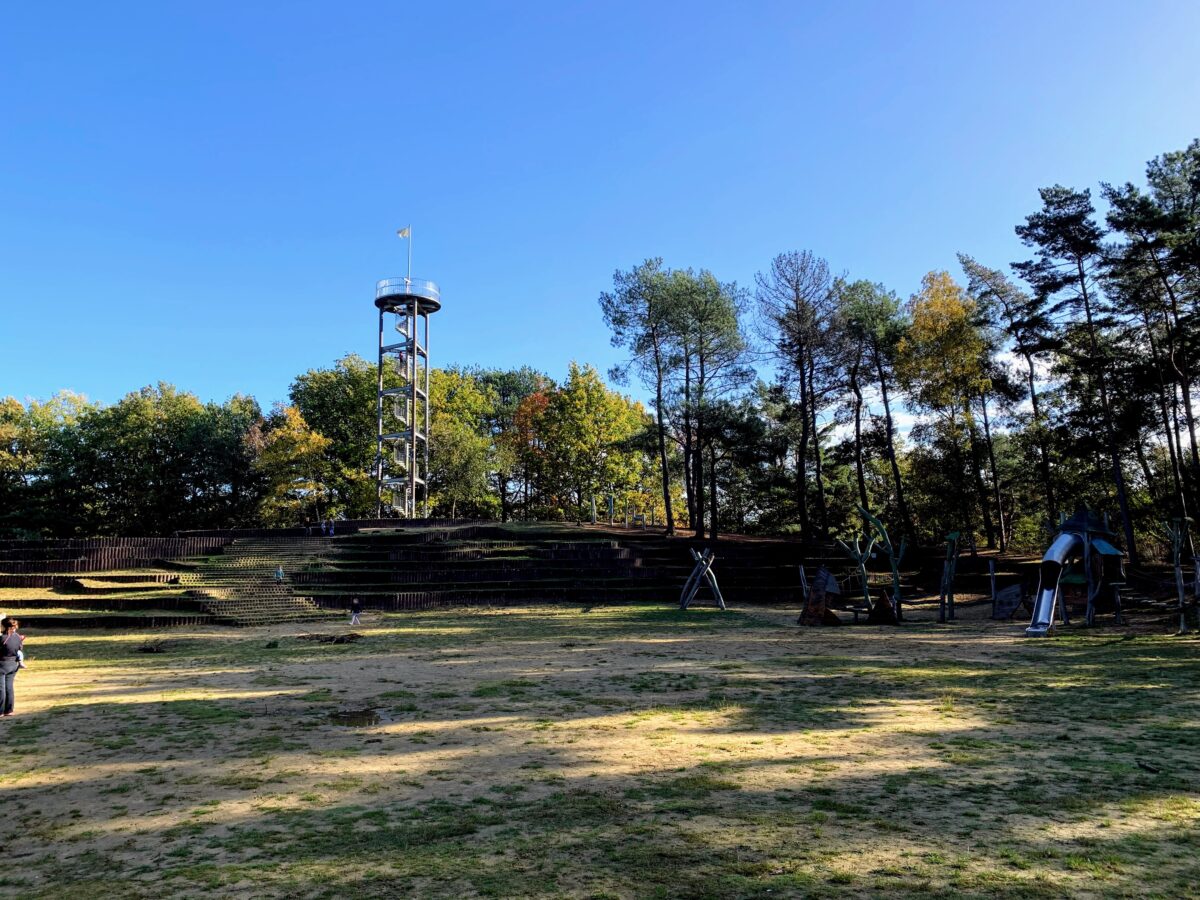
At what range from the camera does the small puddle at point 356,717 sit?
7.49m

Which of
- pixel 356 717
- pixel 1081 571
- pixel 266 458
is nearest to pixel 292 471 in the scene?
pixel 266 458

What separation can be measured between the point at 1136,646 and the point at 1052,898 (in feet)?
39.3

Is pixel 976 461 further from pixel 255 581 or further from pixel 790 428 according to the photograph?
pixel 255 581

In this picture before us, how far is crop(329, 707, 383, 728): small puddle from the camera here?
7.49 metres

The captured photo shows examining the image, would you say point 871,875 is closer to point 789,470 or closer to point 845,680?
point 845,680

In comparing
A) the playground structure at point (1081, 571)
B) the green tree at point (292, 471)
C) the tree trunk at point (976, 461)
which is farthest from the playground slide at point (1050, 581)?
the green tree at point (292, 471)

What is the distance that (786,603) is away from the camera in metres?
24.8

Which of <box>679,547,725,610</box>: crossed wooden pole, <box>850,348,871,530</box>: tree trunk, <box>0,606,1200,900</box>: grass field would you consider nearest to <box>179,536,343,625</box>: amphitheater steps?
<box>0,606,1200,900</box>: grass field

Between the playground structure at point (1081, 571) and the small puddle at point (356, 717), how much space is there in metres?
13.3

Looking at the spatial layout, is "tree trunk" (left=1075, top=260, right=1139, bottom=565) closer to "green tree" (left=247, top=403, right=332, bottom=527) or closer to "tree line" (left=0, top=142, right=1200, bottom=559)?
"tree line" (left=0, top=142, right=1200, bottom=559)

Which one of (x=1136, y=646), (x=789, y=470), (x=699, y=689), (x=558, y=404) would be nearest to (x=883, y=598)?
(x=1136, y=646)

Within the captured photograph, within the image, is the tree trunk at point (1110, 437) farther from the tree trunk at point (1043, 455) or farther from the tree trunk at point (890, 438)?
the tree trunk at point (890, 438)

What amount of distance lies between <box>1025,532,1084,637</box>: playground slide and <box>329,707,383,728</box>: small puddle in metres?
13.3

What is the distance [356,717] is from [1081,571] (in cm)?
1836
